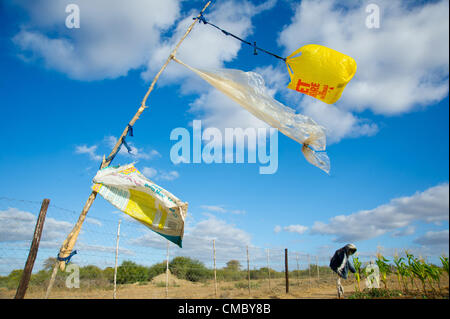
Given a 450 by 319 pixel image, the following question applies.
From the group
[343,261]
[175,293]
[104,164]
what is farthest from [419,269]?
[104,164]

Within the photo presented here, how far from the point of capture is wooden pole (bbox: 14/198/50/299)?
355cm

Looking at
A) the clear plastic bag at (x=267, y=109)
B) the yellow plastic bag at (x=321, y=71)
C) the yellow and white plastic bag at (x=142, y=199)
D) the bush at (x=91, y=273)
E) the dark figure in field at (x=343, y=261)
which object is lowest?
the bush at (x=91, y=273)

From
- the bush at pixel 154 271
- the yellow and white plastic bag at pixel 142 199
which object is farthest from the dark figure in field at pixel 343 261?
the bush at pixel 154 271

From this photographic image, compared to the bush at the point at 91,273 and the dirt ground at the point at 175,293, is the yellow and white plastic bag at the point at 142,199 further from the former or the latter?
the bush at the point at 91,273

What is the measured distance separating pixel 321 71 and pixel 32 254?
4589 mm

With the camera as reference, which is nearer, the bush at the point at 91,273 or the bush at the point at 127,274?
the bush at the point at 127,274

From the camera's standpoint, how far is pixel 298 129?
3.21 metres

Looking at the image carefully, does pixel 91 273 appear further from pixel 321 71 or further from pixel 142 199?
pixel 321 71

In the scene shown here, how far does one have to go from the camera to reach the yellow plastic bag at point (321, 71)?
12.0 feet

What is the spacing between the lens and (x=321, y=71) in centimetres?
369

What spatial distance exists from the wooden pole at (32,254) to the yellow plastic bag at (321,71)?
154 inches
